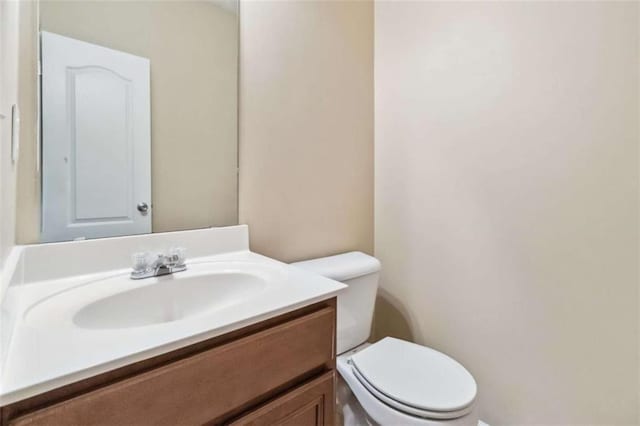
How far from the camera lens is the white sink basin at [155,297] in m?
0.71

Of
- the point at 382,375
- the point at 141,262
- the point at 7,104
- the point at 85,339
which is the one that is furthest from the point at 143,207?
the point at 382,375

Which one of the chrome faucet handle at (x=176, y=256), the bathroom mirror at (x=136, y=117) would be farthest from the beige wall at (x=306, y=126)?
the chrome faucet handle at (x=176, y=256)

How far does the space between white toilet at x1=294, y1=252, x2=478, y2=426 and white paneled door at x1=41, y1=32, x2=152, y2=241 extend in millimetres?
694

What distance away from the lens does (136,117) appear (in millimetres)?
1056

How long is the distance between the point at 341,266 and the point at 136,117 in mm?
921

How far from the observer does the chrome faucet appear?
0.91 meters

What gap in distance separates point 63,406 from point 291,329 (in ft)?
1.33

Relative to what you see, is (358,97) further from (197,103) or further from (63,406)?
(63,406)

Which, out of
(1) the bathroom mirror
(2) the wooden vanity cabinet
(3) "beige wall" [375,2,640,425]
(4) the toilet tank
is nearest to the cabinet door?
(2) the wooden vanity cabinet

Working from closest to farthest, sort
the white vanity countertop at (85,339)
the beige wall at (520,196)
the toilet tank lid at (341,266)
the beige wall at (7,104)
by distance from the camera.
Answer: the white vanity countertop at (85,339) → the beige wall at (7,104) → the beige wall at (520,196) → the toilet tank lid at (341,266)

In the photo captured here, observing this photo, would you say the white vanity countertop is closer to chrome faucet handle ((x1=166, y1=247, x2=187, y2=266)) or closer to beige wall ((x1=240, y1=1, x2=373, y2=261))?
chrome faucet handle ((x1=166, y1=247, x2=187, y2=266))

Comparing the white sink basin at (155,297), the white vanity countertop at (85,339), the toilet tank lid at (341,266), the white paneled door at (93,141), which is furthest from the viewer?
the toilet tank lid at (341,266)

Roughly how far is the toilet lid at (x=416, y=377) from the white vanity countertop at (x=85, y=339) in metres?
0.47

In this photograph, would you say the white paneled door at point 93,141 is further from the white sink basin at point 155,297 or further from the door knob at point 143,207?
the white sink basin at point 155,297
